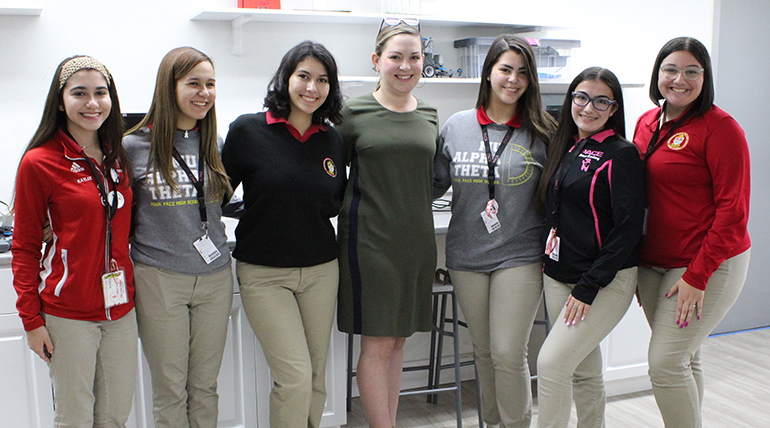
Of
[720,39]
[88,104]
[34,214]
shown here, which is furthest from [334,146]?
[720,39]

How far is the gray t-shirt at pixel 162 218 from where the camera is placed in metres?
1.87

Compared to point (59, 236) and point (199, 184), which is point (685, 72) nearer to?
point (199, 184)

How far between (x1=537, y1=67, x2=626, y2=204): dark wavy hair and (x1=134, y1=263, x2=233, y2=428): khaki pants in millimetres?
1118

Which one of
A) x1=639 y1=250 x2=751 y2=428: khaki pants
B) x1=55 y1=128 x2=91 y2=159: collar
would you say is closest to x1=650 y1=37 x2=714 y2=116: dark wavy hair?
x1=639 y1=250 x2=751 y2=428: khaki pants

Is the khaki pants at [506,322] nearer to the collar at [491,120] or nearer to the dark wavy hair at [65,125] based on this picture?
the collar at [491,120]

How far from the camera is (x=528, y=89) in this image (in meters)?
2.20

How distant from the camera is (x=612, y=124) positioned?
2.07 meters

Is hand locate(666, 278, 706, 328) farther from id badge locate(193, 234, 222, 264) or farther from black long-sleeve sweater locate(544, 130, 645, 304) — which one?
id badge locate(193, 234, 222, 264)

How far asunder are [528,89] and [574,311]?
789mm

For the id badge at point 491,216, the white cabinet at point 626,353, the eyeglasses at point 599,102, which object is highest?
the eyeglasses at point 599,102

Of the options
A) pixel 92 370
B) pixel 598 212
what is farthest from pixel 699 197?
pixel 92 370

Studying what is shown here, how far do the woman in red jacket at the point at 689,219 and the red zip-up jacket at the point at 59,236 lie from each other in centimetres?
172

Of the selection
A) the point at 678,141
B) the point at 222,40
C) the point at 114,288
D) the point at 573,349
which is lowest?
the point at 573,349

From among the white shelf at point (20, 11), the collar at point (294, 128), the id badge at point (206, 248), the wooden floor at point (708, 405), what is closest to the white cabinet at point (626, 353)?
the wooden floor at point (708, 405)
